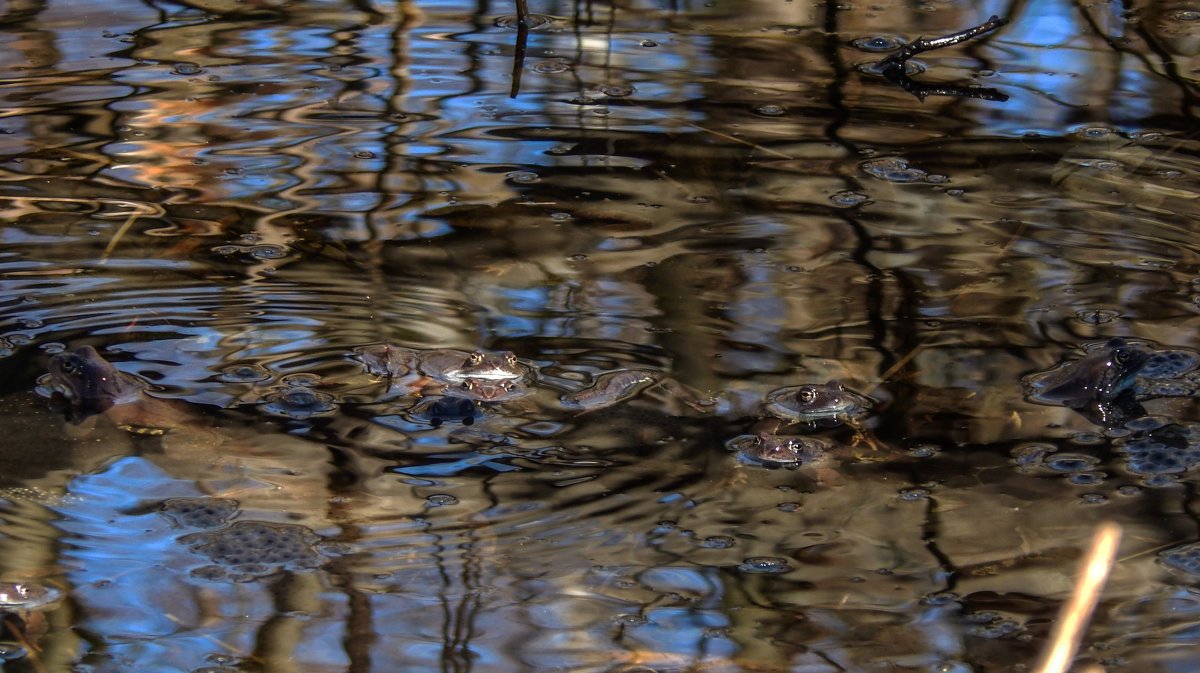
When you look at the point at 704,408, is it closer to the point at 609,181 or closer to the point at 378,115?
the point at 609,181

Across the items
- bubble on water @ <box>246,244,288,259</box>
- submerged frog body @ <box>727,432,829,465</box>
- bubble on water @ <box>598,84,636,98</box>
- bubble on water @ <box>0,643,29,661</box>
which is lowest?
bubble on water @ <box>0,643,29,661</box>

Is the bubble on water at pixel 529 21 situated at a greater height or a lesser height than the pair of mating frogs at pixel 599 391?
greater

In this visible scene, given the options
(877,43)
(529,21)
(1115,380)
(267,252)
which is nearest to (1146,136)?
(877,43)

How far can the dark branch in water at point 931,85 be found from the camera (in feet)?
14.5

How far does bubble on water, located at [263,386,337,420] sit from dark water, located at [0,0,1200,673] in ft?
0.04

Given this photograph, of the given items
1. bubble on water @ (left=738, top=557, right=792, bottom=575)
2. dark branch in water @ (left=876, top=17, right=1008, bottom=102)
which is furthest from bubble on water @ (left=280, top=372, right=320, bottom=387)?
dark branch in water @ (left=876, top=17, right=1008, bottom=102)

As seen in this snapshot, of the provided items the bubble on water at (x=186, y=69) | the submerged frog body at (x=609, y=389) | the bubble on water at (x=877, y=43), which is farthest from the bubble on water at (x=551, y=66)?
the submerged frog body at (x=609, y=389)

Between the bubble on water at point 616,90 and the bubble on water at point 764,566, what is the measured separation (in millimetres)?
2390

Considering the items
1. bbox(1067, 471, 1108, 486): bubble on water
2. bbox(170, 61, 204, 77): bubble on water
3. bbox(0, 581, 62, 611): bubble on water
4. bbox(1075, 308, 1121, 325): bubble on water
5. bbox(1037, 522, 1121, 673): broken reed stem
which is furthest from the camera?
bbox(170, 61, 204, 77): bubble on water

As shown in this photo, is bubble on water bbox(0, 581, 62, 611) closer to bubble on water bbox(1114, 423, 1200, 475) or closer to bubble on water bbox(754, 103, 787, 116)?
bubble on water bbox(1114, 423, 1200, 475)

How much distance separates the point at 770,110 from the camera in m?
4.30

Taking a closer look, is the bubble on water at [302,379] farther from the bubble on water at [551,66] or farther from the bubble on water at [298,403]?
the bubble on water at [551,66]

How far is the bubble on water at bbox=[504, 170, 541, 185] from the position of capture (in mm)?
3809

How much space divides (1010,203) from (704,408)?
4.44 feet
